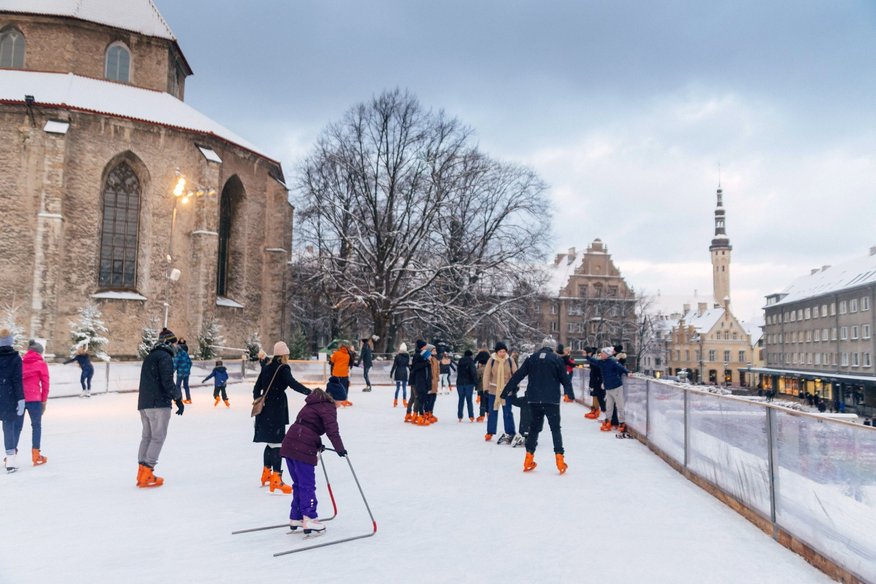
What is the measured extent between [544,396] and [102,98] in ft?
94.2

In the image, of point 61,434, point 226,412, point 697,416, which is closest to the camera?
point 697,416

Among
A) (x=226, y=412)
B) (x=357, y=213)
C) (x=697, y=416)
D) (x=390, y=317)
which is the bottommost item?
(x=226, y=412)

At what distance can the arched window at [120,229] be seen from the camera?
27594 millimetres

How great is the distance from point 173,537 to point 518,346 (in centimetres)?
2872

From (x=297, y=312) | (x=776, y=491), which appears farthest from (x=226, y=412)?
(x=297, y=312)

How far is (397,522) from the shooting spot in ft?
18.9

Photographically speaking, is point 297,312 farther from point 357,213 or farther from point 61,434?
point 61,434

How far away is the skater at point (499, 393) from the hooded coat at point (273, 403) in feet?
15.6

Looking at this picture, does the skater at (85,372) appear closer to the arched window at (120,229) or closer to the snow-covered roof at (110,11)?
the arched window at (120,229)

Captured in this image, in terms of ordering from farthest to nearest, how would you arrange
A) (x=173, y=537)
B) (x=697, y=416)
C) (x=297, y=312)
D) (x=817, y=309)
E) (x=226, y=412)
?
(x=817, y=309), (x=297, y=312), (x=226, y=412), (x=697, y=416), (x=173, y=537)

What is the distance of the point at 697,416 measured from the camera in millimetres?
7602

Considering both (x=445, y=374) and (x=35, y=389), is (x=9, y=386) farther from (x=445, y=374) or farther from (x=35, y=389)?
(x=445, y=374)

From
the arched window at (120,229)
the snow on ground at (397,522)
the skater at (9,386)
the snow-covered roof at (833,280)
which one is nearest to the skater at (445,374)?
the snow on ground at (397,522)

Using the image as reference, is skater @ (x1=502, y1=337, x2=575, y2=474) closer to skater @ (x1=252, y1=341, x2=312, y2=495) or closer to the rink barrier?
the rink barrier
